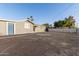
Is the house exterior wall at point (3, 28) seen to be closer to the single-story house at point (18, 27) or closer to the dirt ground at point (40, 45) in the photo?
the single-story house at point (18, 27)

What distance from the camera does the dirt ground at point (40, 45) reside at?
5270mm

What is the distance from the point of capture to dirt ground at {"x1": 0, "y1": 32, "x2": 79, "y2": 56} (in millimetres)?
5270

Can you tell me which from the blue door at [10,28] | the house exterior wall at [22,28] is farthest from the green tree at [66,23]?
the blue door at [10,28]

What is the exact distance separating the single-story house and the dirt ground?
168mm

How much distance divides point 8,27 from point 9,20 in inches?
10.1

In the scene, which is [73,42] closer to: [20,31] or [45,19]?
[45,19]

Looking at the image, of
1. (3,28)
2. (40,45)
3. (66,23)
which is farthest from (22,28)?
(66,23)

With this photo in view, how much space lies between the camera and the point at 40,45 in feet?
17.5

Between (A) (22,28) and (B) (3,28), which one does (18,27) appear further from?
(B) (3,28)

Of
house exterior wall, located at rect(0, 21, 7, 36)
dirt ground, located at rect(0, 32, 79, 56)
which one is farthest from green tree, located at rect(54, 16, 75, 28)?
house exterior wall, located at rect(0, 21, 7, 36)

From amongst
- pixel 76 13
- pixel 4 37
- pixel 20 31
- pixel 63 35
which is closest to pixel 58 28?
pixel 63 35

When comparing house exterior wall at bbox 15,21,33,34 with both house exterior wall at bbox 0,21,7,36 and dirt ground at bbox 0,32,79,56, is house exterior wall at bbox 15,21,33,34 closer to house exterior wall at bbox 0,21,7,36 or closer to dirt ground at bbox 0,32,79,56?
dirt ground at bbox 0,32,79,56

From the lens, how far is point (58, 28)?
215 inches

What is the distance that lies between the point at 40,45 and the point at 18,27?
27.1 inches
